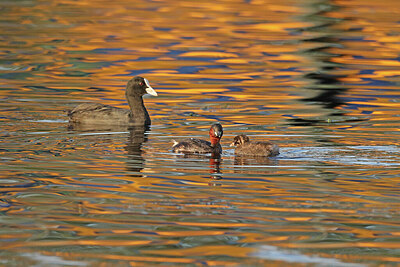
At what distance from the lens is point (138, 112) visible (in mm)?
16734

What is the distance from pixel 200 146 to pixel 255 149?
798mm

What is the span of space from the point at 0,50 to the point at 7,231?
18.6m

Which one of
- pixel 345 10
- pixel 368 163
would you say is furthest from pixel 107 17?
pixel 368 163

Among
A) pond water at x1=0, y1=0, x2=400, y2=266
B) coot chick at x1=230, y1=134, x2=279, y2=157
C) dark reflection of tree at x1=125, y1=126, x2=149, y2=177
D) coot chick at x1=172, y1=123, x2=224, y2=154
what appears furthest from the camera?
coot chick at x1=172, y1=123, x2=224, y2=154

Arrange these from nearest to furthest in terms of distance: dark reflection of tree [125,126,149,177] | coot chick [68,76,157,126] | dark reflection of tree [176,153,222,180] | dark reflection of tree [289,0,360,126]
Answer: dark reflection of tree [176,153,222,180] → dark reflection of tree [125,126,149,177] → coot chick [68,76,157,126] → dark reflection of tree [289,0,360,126]

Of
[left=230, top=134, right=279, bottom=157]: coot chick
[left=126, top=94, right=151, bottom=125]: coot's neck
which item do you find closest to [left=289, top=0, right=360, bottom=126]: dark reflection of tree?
[left=126, top=94, right=151, bottom=125]: coot's neck

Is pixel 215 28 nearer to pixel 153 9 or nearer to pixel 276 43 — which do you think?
pixel 276 43

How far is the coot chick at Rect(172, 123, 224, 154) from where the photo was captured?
1283cm

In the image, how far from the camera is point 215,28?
3212 centimetres

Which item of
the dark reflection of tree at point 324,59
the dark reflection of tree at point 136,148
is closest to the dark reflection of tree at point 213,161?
the dark reflection of tree at point 136,148

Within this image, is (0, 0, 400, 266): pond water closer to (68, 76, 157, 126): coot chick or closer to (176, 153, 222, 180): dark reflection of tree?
(176, 153, 222, 180): dark reflection of tree

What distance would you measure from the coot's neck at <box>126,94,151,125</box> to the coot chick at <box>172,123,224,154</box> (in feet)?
10.9

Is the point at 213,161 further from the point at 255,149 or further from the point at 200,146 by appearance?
the point at 255,149

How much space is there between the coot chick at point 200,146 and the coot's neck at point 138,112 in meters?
3.32
